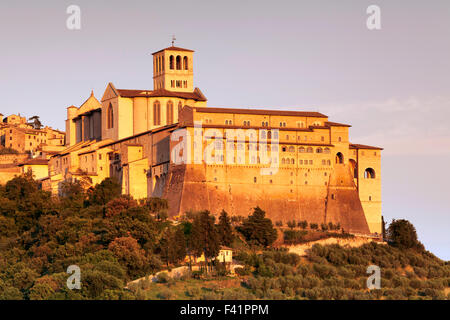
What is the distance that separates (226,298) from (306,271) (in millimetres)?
11646

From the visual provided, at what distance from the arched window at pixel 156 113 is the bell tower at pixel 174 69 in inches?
134

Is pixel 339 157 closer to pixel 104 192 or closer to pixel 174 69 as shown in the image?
pixel 174 69

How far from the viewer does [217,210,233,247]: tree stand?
255 ft

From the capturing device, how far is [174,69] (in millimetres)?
98062

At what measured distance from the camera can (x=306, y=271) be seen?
76.6 m

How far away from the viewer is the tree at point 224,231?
7788cm

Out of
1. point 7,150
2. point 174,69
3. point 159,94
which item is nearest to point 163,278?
point 159,94

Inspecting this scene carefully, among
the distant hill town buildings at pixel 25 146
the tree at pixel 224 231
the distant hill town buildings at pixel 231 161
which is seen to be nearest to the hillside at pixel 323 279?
the tree at pixel 224 231

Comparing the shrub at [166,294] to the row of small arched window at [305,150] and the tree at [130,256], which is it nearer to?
the tree at [130,256]

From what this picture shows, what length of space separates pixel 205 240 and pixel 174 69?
87.2 feet

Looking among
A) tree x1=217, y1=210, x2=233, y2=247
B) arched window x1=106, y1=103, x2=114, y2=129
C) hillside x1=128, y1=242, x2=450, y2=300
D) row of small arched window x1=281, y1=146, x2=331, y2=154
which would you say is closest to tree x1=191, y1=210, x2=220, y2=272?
tree x1=217, y1=210, x2=233, y2=247
